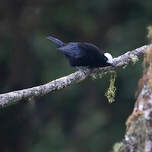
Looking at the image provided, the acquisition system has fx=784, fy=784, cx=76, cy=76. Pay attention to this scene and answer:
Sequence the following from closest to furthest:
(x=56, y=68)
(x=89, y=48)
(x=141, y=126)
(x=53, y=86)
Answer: (x=141, y=126) → (x=53, y=86) → (x=89, y=48) → (x=56, y=68)

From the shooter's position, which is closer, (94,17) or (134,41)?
(134,41)

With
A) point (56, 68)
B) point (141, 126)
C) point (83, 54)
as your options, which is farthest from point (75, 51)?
point (56, 68)

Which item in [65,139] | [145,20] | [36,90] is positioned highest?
[145,20]

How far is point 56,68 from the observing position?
559 inches

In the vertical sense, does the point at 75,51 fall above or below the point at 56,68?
below

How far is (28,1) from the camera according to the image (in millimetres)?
15102

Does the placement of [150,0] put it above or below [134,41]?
above

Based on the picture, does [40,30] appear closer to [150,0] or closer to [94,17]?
[94,17]

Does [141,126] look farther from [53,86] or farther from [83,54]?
[83,54]

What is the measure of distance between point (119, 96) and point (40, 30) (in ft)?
6.64

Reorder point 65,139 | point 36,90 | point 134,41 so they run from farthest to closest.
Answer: point 65,139 → point 134,41 → point 36,90

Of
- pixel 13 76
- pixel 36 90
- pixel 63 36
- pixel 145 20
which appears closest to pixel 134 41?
pixel 145 20

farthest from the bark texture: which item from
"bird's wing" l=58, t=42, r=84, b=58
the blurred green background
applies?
the blurred green background

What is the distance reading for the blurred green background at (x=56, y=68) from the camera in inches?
572
